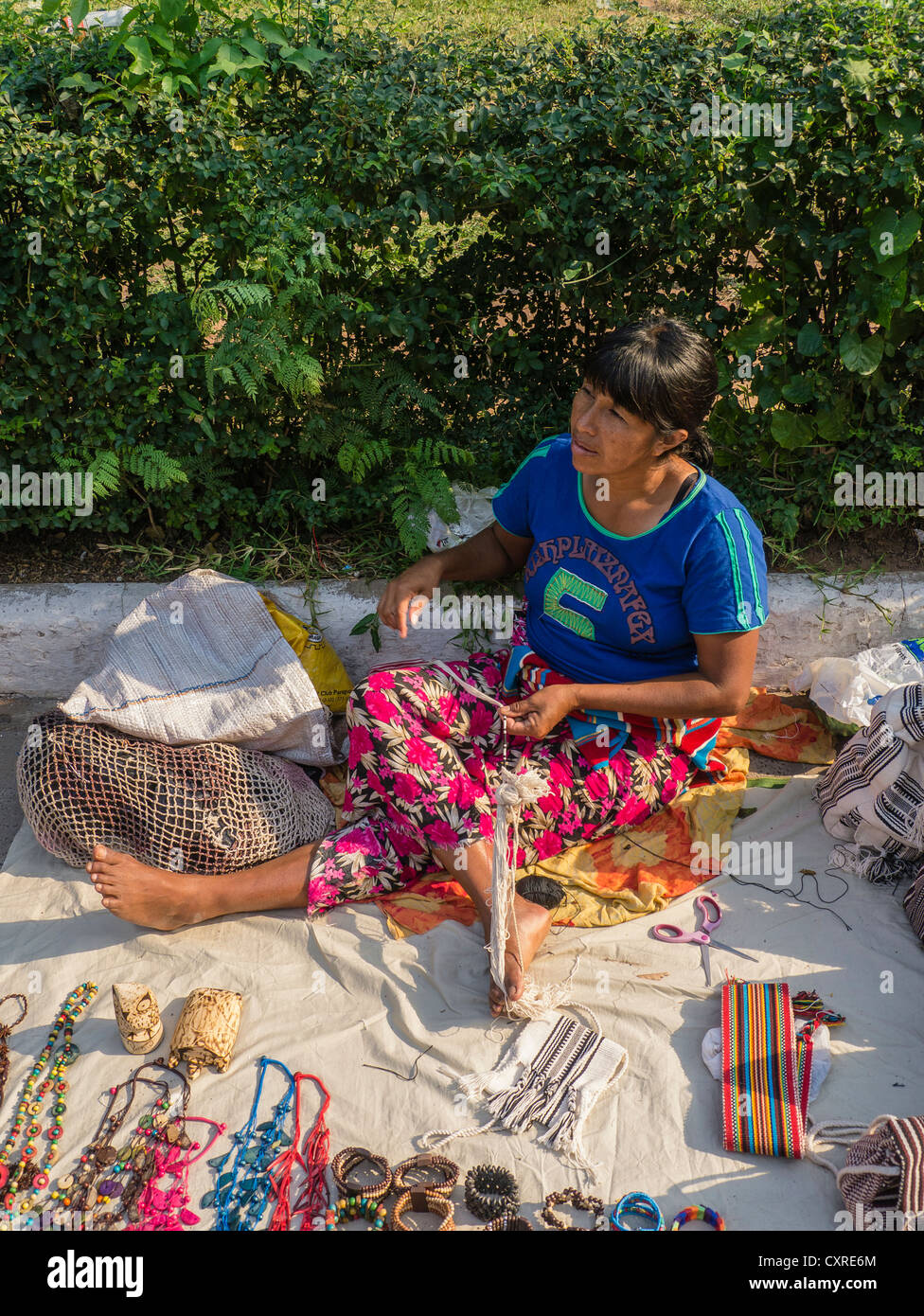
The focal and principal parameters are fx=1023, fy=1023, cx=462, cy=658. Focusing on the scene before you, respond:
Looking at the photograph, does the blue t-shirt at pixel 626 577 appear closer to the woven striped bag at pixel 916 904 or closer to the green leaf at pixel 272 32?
the woven striped bag at pixel 916 904

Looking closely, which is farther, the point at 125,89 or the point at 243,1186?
the point at 125,89

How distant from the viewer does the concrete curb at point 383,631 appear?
379 cm

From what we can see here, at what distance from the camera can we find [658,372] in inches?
104

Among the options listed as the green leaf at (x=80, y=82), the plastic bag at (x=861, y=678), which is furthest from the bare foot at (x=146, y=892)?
the green leaf at (x=80, y=82)

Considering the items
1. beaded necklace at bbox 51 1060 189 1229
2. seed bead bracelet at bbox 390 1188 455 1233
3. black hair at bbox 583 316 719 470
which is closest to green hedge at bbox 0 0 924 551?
black hair at bbox 583 316 719 470

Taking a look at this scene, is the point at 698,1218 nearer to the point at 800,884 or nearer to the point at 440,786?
the point at 800,884

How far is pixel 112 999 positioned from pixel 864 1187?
193cm

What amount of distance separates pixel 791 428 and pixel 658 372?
136 centimetres

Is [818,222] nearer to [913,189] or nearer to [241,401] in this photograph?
[913,189]

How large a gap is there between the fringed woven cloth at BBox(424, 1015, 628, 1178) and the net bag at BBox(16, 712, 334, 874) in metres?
1.02

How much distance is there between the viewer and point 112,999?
9.20ft

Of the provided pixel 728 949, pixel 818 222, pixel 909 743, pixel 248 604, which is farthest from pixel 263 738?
pixel 818 222

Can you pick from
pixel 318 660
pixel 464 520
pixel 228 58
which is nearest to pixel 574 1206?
pixel 318 660

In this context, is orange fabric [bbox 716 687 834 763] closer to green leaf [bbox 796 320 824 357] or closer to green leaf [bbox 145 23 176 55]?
green leaf [bbox 796 320 824 357]
